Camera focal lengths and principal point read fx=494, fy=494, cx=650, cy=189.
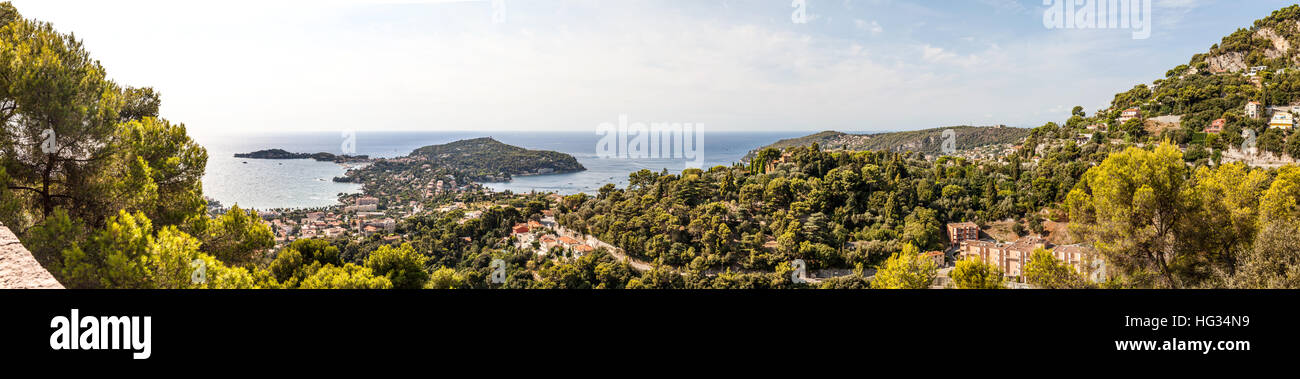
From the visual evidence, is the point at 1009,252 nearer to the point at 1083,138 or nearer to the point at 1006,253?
the point at 1006,253

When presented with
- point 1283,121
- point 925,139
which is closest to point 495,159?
point 925,139

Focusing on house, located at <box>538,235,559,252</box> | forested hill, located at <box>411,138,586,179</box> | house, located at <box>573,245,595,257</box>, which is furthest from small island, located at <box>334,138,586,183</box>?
house, located at <box>573,245,595,257</box>

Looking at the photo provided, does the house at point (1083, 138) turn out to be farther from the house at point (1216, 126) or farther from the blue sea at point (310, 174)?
the blue sea at point (310, 174)

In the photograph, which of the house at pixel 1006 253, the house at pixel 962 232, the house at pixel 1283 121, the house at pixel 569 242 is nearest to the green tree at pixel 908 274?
the house at pixel 1006 253

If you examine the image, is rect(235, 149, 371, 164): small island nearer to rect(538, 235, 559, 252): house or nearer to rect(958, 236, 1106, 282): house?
rect(538, 235, 559, 252): house

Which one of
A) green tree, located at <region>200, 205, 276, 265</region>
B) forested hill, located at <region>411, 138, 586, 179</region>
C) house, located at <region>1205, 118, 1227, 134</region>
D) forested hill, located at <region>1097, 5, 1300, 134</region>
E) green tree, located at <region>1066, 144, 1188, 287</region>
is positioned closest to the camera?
green tree, located at <region>200, 205, 276, 265</region>
